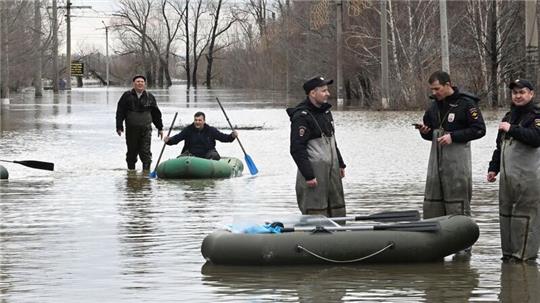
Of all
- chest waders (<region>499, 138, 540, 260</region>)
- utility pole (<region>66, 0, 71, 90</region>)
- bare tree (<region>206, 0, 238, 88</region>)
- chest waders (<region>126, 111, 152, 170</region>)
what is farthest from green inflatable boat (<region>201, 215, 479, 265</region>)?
bare tree (<region>206, 0, 238, 88</region>)

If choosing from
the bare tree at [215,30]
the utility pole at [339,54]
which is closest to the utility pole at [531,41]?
the utility pole at [339,54]

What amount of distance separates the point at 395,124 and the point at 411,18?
20306 mm

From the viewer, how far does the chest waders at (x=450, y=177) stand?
11211 millimetres

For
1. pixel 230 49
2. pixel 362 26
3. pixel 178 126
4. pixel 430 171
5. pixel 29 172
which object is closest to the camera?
pixel 430 171

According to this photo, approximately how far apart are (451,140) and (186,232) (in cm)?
341

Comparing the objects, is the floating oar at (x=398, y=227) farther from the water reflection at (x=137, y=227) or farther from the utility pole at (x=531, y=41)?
the utility pole at (x=531, y=41)

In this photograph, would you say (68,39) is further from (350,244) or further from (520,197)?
(520,197)

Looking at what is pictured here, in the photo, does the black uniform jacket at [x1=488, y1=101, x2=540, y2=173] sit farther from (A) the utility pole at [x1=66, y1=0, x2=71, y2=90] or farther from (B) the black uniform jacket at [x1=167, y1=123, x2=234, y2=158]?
(A) the utility pole at [x1=66, y1=0, x2=71, y2=90]

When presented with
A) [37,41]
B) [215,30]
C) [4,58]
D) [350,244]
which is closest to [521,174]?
[350,244]

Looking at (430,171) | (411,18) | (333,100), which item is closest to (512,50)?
(411,18)

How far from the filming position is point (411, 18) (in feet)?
188

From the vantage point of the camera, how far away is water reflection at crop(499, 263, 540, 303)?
922cm

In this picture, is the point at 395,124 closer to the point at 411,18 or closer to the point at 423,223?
the point at 411,18

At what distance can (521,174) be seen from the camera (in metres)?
10.5
